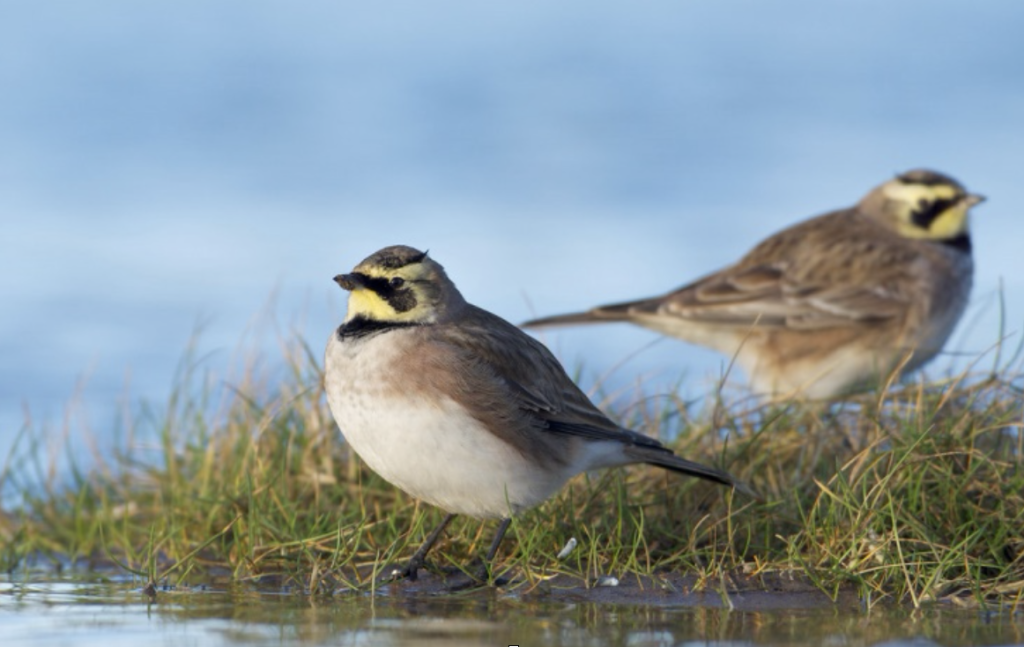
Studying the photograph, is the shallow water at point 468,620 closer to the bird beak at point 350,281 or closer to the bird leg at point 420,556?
the bird leg at point 420,556

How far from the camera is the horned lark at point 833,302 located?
421 inches

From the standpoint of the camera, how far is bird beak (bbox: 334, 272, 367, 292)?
640 cm

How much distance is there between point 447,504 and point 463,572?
40 cm

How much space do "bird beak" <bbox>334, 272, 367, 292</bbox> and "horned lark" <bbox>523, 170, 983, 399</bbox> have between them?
408 cm

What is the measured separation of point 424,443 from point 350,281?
830mm

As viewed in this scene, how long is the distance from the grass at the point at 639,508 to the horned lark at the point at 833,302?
215cm

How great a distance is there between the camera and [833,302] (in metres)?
10.9

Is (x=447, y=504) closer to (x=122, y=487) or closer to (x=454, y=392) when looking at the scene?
(x=454, y=392)

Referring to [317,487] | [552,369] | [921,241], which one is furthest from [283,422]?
[921,241]

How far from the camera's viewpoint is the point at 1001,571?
621 cm


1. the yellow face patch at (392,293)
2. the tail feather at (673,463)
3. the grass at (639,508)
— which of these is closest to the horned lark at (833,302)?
the grass at (639,508)

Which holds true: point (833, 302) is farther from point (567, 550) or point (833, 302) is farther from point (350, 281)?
point (350, 281)

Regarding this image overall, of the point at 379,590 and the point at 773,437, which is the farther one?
the point at 773,437

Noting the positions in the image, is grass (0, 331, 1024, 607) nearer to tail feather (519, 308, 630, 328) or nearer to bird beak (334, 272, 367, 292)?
bird beak (334, 272, 367, 292)
